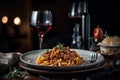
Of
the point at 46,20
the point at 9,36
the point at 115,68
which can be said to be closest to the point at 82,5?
the point at 46,20

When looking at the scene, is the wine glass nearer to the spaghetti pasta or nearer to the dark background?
the spaghetti pasta

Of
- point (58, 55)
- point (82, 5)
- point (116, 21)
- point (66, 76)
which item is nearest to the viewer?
point (66, 76)

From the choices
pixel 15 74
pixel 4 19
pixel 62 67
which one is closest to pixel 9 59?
pixel 15 74

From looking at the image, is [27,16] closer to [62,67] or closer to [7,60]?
[7,60]

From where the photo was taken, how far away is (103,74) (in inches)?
35.4

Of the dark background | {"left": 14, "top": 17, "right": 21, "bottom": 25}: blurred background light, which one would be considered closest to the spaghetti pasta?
the dark background

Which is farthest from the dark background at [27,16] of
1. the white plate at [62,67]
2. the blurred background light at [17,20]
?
the white plate at [62,67]

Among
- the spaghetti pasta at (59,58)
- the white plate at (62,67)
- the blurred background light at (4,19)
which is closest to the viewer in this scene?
the white plate at (62,67)

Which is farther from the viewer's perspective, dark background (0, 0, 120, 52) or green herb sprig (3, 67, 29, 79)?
dark background (0, 0, 120, 52)

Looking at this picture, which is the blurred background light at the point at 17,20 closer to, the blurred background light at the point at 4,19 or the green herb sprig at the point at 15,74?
the blurred background light at the point at 4,19

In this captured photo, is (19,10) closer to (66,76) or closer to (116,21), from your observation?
(116,21)

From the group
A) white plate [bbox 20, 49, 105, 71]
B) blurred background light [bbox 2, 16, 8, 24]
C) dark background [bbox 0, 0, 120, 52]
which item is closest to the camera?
white plate [bbox 20, 49, 105, 71]

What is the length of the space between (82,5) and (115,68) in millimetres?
654

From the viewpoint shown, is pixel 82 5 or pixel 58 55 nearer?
pixel 58 55
